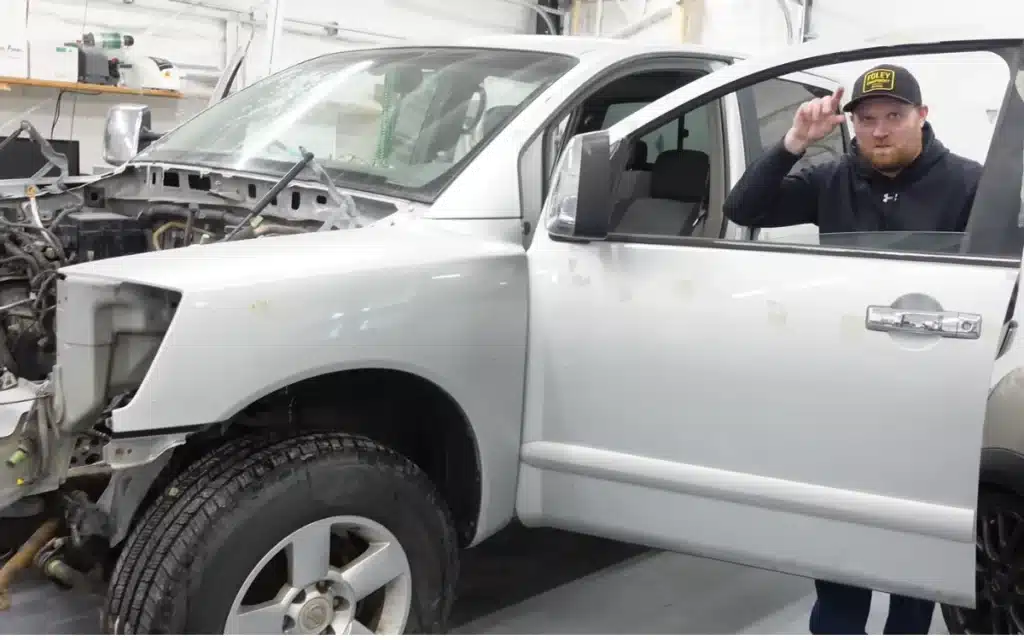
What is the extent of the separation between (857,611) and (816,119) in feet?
4.02

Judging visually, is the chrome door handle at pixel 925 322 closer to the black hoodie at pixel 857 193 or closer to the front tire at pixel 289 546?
the black hoodie at pixel 857 193

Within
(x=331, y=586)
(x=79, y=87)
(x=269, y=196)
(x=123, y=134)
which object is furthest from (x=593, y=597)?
(x=79, y=87)

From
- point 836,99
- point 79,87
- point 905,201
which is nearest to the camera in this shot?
point 836,99

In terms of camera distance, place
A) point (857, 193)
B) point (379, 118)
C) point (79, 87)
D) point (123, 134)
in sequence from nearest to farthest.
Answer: point (857, 193), point (379, 118), point (123, 134), point (79, 87)

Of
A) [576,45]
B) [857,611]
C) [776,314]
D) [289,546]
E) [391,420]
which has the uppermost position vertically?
[576,45]

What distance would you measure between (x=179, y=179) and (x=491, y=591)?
1.56 metres

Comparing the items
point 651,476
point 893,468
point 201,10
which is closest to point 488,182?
point 651,476

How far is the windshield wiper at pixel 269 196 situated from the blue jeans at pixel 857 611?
1688mm

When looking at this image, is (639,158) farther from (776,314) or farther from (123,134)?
(123,134)

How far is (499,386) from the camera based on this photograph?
2160 millimetres

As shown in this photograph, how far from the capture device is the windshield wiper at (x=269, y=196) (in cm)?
233

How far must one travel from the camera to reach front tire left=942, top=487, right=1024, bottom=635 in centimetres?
208

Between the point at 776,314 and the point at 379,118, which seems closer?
the point at 776,314

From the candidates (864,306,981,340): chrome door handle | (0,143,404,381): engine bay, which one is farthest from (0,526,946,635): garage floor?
(864,306,981,340): chrome door handle
